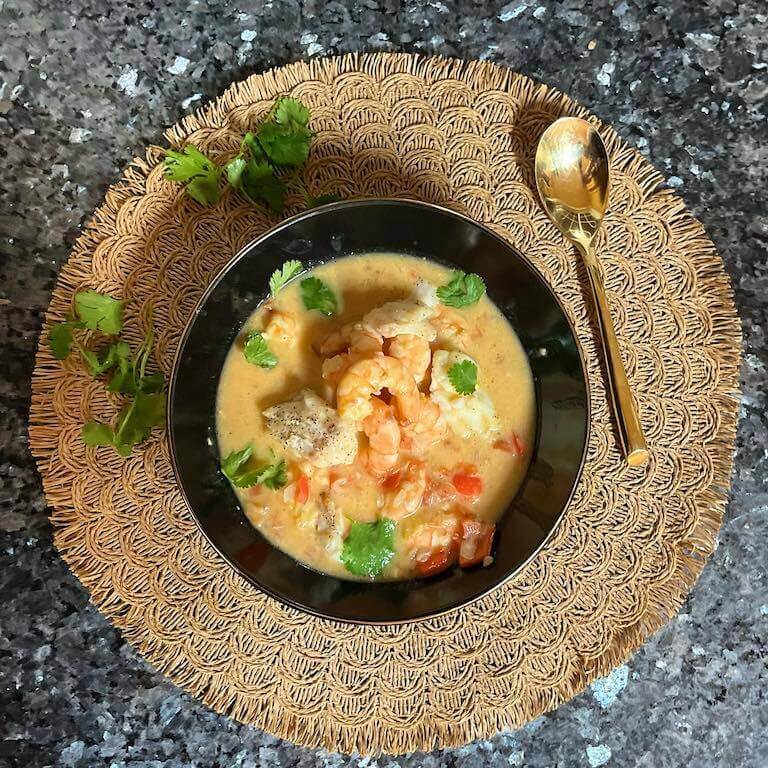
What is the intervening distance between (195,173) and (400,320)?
0.89 metres

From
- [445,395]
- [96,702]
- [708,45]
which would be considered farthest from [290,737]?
[708,45]

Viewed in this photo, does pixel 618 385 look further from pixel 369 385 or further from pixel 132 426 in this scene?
pixel 132 426

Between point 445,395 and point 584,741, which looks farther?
point 584,741

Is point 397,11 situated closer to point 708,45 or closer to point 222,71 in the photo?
point 222,71

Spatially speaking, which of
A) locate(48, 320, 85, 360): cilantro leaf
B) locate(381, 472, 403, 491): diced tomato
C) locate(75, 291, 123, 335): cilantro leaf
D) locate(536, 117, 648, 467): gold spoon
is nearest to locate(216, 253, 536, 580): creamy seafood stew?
locate(381, 472, 403, 491): diced tomato

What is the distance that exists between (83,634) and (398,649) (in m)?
1.15

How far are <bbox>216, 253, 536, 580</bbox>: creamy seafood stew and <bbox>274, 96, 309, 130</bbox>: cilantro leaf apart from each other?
505 mm

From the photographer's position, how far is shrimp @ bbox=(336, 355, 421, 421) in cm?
225

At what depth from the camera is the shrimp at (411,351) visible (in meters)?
2.37

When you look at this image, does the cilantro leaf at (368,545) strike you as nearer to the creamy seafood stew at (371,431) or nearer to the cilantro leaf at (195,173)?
the creamy seafood stew at (371,431)

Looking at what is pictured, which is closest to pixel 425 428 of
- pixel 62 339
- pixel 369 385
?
pixel 369 385

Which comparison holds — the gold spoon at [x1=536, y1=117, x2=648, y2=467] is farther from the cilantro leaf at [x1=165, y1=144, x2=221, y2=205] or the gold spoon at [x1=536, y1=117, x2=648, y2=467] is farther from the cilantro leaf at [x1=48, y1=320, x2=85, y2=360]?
the cilantro leaf at [x1=48, y1=320, x2=85, y2=360]

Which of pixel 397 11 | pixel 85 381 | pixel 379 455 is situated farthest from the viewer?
pixel 397 11

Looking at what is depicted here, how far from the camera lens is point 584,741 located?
2.76 meters
